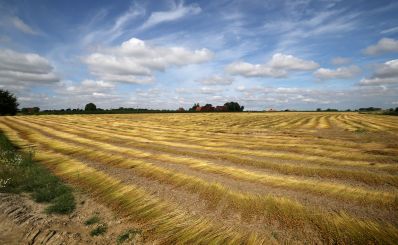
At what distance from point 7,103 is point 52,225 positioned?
97.8 metres

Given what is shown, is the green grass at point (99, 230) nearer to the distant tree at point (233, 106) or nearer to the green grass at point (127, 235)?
the green grass at point (127, 235)

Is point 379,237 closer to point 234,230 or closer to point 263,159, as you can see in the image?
point 234,230

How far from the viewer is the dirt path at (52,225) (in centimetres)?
578

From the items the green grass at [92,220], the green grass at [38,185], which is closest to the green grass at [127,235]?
the green grass at [92,220]

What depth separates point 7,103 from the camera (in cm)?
8306

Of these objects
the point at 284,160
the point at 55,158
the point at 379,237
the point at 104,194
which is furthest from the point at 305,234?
the point at 55,158

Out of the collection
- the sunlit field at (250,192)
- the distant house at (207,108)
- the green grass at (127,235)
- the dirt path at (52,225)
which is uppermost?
the distant house at (207,108)

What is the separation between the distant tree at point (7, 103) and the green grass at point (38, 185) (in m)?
89.4

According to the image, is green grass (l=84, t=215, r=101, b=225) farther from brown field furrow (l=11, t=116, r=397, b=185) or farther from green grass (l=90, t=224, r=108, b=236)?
brown field furrow (l=11, t=116, r=397, b=185)

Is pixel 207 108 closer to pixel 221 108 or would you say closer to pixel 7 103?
pixel 221 108

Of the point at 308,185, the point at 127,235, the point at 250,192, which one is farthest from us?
the point at 308,185

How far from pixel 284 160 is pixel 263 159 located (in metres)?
1.02

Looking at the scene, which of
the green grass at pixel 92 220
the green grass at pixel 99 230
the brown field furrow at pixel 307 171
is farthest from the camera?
the brown field furrow at pixel 307 171

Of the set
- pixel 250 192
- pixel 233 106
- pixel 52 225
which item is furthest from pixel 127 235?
pixel 233 106
